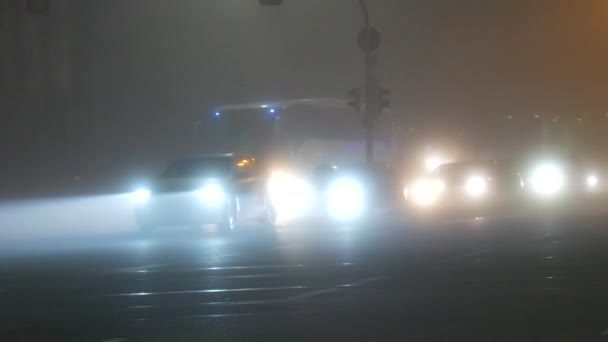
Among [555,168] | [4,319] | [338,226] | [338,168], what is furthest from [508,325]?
[555,168]

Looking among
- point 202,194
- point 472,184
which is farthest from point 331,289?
point 472,184

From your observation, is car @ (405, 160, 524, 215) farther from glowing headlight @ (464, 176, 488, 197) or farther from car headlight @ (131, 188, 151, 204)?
car headlight @ (131, 188, 151, 204)

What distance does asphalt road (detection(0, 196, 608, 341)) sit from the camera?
36.3 feet

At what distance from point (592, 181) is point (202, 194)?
136ft

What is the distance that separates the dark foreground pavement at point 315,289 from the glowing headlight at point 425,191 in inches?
726

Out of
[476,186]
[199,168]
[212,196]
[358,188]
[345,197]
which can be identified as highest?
[476,186]

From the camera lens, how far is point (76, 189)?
5081cm

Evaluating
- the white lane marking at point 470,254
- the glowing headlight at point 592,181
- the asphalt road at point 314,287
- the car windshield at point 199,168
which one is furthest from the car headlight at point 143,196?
the glowing headlight at point 592,181

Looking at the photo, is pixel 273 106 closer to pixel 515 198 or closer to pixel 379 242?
A: pixel 515 198

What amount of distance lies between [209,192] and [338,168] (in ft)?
45.3

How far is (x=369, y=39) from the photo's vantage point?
3656 cm

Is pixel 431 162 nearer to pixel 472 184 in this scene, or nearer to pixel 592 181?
pixel 592 181

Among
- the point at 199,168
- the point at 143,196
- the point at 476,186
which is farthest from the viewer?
the point at 476,186

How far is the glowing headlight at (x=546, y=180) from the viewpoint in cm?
5491
